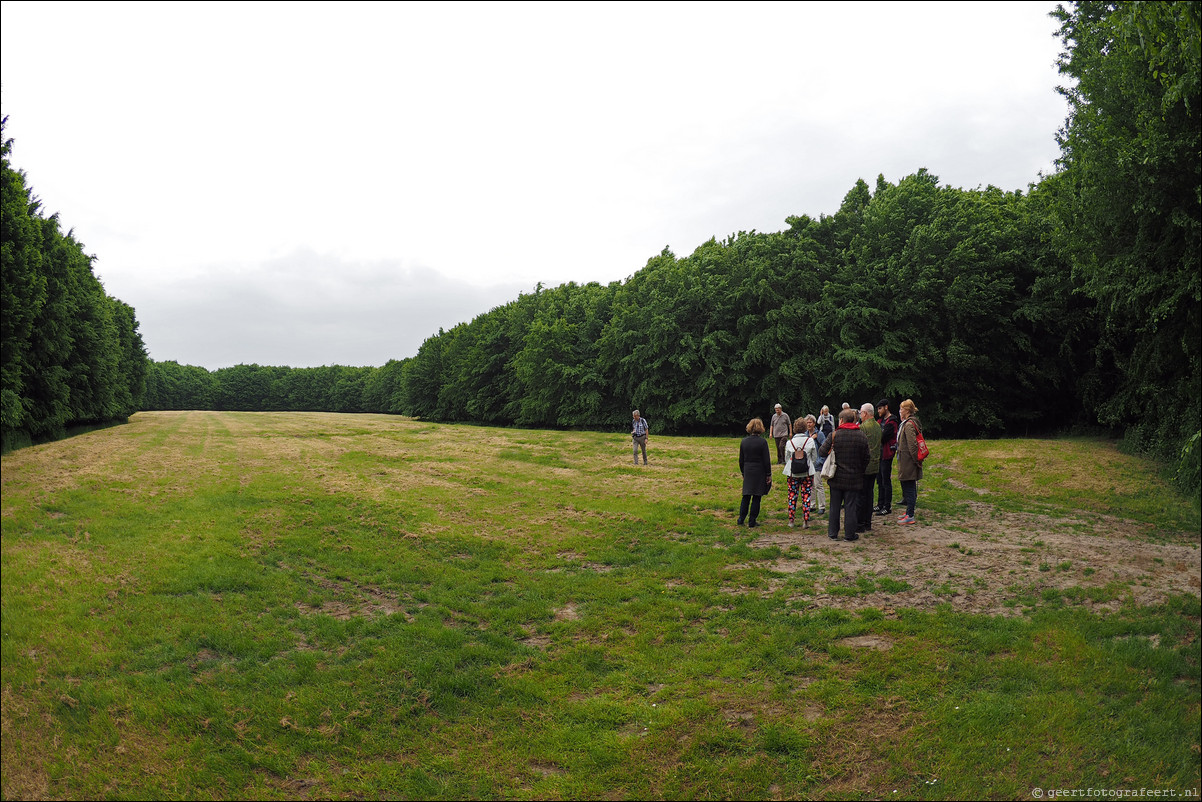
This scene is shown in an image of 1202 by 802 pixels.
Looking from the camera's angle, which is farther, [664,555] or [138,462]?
[138,462]

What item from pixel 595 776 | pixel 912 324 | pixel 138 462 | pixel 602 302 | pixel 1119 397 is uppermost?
pixel 602 302

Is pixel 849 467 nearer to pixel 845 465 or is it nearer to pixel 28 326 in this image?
pixel 845 465

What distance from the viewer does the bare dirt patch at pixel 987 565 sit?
9.10 m

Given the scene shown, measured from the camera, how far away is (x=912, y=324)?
39219 millimetres

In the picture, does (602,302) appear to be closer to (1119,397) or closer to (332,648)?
(1119,397)

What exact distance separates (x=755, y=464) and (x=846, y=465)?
2.05 meters

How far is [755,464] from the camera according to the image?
13.6m

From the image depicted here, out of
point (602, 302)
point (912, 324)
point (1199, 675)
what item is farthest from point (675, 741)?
point (602, 302)

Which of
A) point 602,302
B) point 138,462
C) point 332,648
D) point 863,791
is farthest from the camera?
point 602,302

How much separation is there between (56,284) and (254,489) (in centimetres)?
894

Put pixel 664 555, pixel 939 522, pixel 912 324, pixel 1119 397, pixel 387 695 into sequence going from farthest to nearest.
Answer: pixel 912 324 < pixel 1119 397 < pixel 939 522 < pixel 664 555 < pixel 387 695

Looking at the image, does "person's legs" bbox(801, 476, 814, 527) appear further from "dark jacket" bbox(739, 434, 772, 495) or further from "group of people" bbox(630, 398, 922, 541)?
"dark jacket" bbox(739, 434, 772, 495)

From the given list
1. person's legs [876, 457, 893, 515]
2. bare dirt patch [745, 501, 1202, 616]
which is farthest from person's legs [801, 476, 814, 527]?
person's legs [876, 457, 893, 515]

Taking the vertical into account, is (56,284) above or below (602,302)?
below
